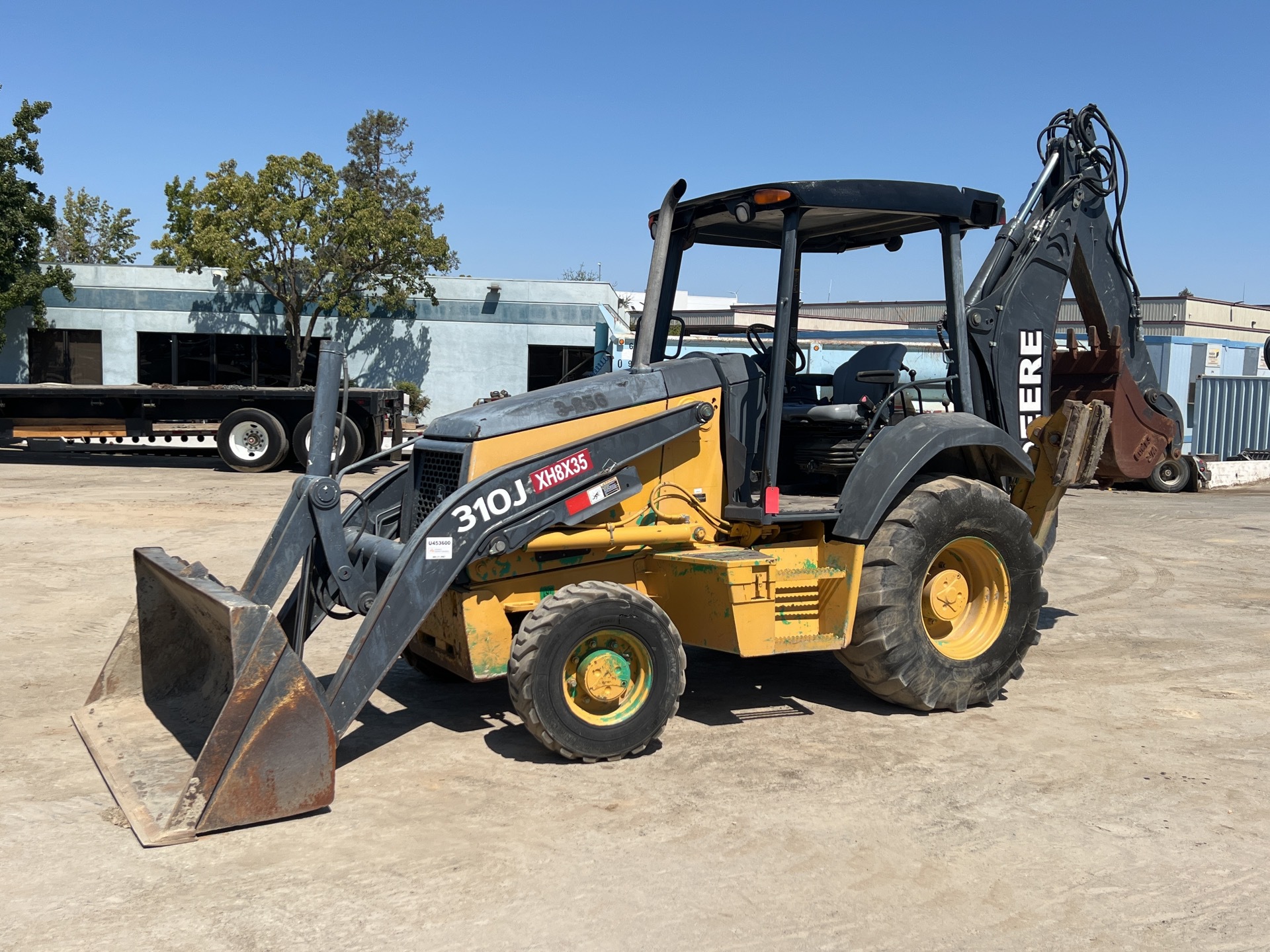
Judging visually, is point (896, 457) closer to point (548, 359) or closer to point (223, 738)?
point (223, 738)

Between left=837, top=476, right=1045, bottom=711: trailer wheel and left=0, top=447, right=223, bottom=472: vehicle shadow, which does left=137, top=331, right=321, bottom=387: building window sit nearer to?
left=0, top=447, right=223, bottom=472: vehicle shadow

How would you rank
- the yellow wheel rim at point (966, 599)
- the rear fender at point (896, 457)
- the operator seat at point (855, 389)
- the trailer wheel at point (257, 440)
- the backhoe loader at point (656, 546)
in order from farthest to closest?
the trailer wheel at point (257, 440) → the yellow wheel rim at point (966, 599) → the operator seat at point (855, 389) → the rear fender at point (896, 457) → the backhoe loader at point (656, 546)

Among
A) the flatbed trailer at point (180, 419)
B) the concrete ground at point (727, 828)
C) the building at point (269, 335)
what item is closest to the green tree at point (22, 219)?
the building at point (269, 335)

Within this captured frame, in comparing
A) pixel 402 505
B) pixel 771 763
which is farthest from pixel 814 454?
pixel 402 505

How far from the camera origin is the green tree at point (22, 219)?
26172 millimetres

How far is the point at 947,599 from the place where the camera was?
659cm

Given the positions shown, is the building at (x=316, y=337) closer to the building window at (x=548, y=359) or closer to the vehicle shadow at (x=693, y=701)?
the building window at (x=548, y=359)

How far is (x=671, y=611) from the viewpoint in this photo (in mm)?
6051

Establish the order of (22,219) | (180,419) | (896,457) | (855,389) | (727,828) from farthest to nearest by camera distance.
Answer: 1. (22,219)
2. (180,419)
3. (855,389)
4. (896,457)
5. (727,828)

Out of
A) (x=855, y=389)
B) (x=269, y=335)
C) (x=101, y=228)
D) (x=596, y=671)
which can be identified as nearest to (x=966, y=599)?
(x=855, y=389)

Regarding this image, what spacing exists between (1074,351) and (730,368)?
3.31m

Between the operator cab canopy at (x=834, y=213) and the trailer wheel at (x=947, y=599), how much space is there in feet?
4.82

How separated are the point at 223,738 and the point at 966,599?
4104mm

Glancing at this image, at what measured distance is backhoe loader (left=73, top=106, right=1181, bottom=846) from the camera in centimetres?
501
